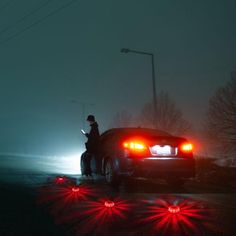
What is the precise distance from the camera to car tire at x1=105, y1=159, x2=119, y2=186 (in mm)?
11132

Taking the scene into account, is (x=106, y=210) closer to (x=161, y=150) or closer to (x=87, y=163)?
(x=161, y=150)

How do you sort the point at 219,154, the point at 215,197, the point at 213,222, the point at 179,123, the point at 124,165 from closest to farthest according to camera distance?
the point at 213,222, the point at 215,197, the point at 124,165, the point at 219,154, the point at 179,123

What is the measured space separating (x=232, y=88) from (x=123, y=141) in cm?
2472

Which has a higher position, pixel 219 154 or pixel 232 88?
pixel 232 88

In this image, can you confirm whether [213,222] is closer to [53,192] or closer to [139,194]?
[139,194]

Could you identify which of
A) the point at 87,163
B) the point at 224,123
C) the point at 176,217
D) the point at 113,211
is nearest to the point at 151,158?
the point at 87,163

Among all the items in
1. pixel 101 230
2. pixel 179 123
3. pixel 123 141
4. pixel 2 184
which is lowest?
pixel 101 230

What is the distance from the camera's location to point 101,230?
20.0 feet

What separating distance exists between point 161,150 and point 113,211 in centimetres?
334

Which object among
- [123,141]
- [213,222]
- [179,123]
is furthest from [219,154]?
[213,222]

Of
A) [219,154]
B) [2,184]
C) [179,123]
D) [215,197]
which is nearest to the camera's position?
[215,197]

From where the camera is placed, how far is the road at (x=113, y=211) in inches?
244

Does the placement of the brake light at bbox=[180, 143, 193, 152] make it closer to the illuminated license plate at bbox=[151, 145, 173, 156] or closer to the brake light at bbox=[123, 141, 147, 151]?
the illuminated license plate at bbox=[151, 145, 173, 156]

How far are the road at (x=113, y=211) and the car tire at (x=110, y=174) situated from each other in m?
0.22
